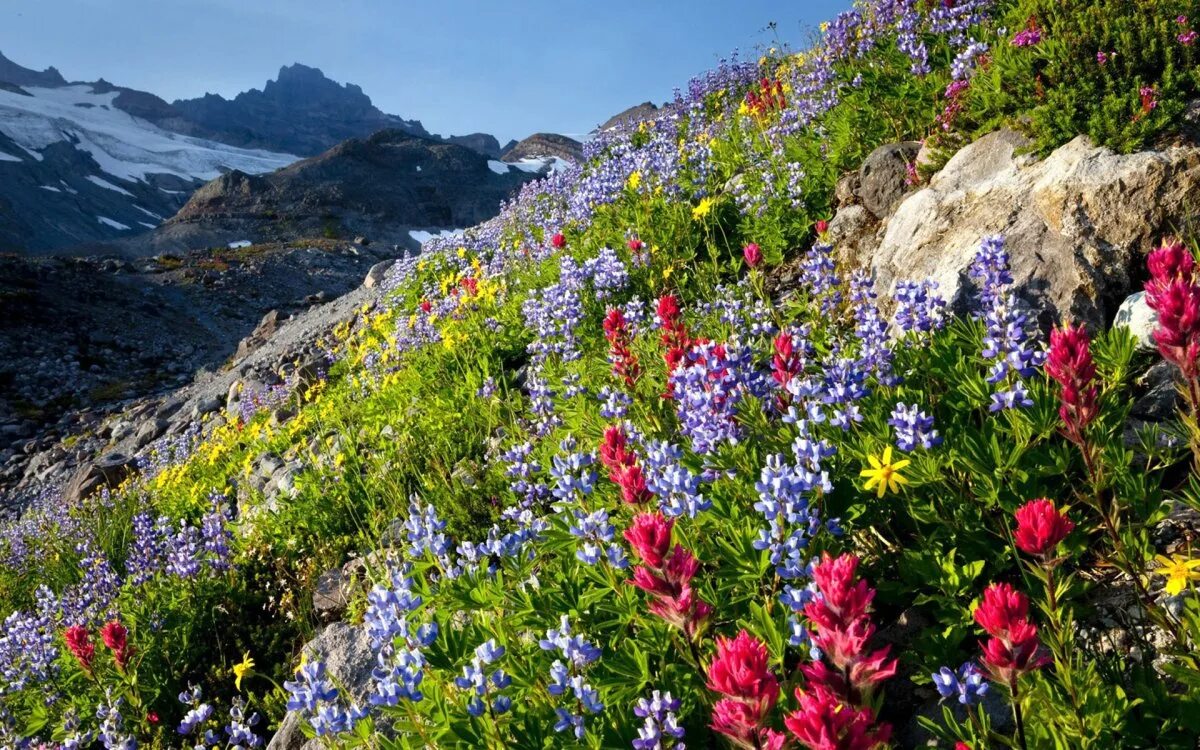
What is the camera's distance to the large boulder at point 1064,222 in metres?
4.10

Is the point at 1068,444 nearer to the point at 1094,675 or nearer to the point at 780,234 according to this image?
the point at 1094,675

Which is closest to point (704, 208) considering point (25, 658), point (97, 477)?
point (25, 658)

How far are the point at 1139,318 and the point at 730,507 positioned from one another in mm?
2649

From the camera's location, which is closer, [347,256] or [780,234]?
[780,234]

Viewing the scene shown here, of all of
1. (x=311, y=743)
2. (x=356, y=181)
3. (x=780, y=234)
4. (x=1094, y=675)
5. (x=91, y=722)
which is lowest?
(x=91, y=722)

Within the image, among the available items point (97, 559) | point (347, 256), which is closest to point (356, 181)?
point (347, 256)

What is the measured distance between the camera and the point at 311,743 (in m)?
3.68

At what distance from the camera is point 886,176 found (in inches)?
237

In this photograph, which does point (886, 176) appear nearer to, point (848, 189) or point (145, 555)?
point (848, 189)

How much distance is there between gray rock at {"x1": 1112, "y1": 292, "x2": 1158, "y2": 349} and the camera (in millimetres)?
3551

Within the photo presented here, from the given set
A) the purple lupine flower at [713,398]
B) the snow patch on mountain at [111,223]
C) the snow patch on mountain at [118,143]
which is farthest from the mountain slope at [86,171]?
the purple lupine flower at [713,398]

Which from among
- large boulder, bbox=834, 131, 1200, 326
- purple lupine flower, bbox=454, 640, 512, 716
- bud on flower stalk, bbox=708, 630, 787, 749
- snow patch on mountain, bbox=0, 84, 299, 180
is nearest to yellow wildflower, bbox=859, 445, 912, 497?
bud on flower stalk, bbox=708, 630, 787, 749

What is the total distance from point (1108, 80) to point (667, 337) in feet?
11.7

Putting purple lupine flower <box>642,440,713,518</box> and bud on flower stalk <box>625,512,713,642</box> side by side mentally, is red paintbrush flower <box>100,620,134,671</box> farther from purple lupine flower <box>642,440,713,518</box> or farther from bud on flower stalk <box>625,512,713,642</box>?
bud on flower stalk <box>625,512,713,642</box>
